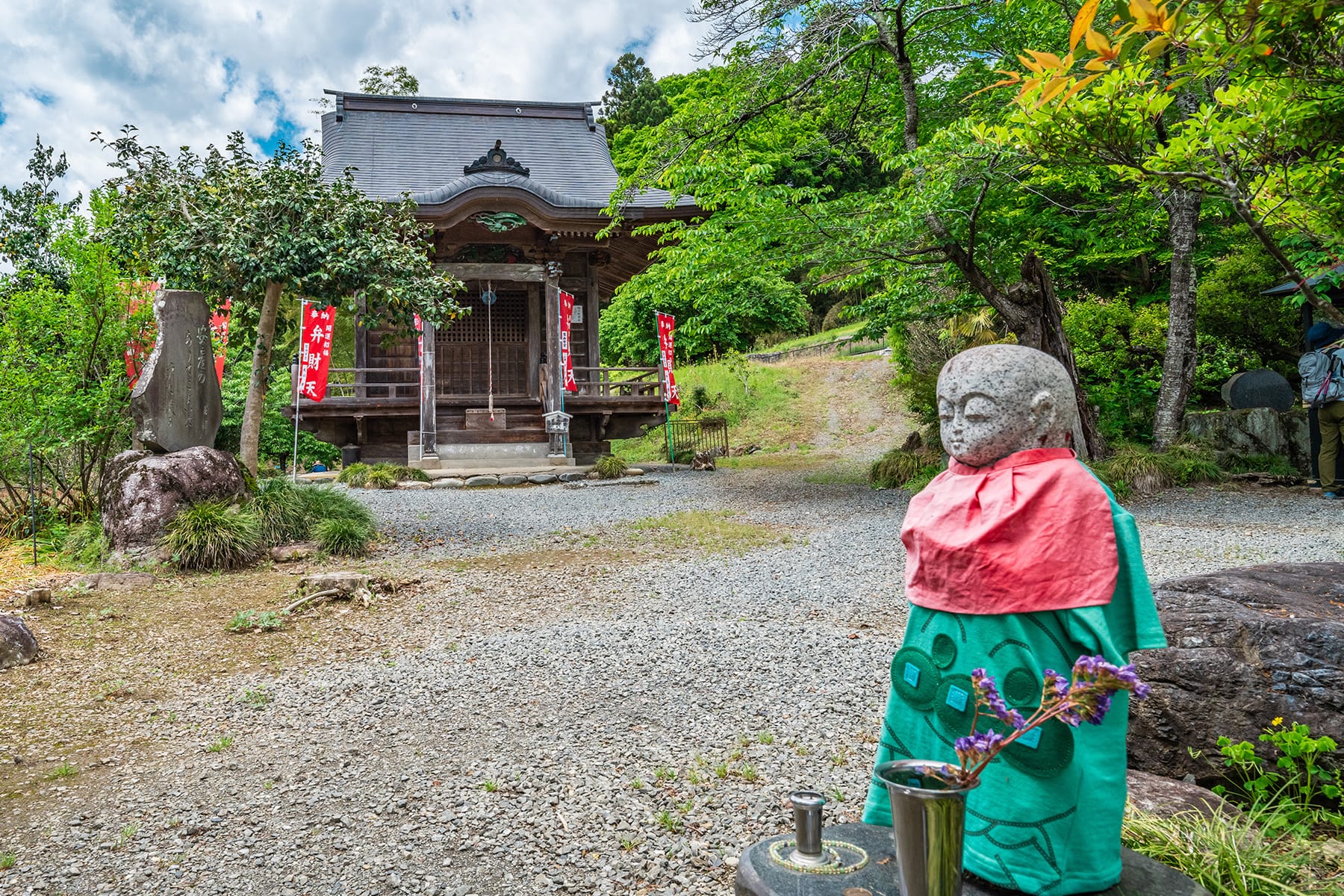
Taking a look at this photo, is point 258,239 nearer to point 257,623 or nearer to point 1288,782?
point 257,623

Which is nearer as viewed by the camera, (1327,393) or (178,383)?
(178,383)

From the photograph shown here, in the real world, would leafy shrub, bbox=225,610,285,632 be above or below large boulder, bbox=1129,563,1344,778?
below

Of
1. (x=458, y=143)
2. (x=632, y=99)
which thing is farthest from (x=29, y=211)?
(x=632, y=99)

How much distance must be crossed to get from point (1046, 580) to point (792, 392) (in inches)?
778

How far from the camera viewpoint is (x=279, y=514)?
668cm

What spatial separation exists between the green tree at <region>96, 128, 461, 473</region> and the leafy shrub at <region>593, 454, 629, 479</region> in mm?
5308

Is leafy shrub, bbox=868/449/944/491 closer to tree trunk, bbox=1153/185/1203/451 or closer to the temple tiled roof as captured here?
tree trunk, bbox=1153/185/1203/451

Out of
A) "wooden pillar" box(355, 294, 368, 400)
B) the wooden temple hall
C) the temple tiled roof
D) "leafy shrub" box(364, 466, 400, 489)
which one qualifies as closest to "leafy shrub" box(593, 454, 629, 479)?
the wooden temple hall

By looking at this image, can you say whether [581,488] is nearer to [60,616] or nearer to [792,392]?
[60,616]

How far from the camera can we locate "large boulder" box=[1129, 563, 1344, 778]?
219 cm

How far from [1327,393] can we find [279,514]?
9.67m

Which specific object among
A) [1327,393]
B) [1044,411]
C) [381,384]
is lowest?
[1044,411]

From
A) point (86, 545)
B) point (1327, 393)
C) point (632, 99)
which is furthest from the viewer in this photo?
point (632, 99)

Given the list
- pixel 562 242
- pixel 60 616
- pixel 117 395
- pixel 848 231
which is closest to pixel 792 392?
pixel 562 242
